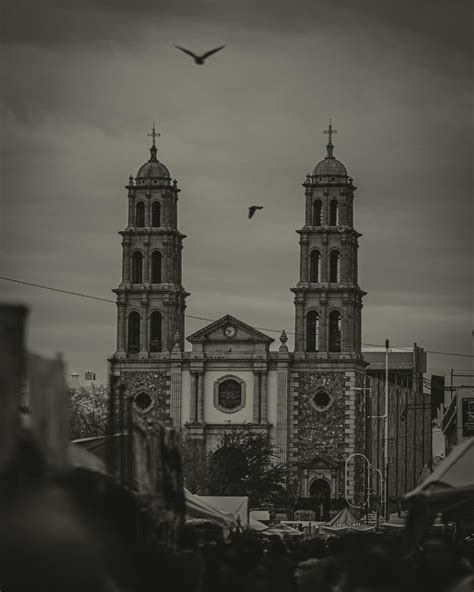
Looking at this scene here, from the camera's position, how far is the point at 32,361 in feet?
30.4

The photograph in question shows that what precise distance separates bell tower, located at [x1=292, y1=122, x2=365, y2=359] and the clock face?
3297 mm

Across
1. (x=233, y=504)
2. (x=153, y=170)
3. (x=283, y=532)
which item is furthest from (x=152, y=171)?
(x=233, y=504)

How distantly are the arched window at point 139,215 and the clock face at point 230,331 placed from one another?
284 inches

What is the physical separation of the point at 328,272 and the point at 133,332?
10.9 meters

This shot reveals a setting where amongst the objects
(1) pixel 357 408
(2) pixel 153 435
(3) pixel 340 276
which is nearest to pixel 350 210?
(3) pixel 340 276

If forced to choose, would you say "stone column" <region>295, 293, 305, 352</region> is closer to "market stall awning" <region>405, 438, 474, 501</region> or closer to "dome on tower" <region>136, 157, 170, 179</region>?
"dome on tower" <region>136, 157, 170, 179</region>

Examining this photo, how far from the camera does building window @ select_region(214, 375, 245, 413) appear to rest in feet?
317

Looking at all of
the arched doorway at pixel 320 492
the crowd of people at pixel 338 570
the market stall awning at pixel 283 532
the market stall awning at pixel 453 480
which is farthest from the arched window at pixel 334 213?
the market stall awning at pixel 453 480

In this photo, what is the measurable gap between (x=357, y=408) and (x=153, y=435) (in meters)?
81.6

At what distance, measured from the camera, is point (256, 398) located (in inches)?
3787

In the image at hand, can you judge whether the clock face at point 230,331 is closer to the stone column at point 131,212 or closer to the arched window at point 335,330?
the arched window at point 335,330

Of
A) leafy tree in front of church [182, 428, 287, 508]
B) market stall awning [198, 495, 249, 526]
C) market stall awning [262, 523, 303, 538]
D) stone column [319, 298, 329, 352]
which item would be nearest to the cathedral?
stone column [319, 298, 329, 352]

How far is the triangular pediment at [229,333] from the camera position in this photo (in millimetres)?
96188

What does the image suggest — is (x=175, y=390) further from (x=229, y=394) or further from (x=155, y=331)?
(x=155, y=331)
